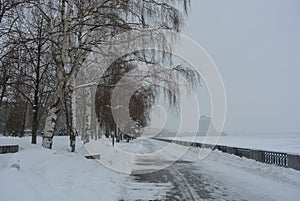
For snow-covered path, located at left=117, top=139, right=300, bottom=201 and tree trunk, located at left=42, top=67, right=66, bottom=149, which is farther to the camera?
tree trunk, located at left=42, top=67, right=66, bottom=149

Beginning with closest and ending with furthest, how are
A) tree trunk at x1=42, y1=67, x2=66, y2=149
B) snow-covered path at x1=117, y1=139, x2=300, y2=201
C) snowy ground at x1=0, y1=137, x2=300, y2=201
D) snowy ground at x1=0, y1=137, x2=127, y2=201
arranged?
1. snowy ground at x1=0, y1=137, x2=127, y2=201
2. snowy ground at x1=0, y1=137, x2=300, y2=201
3. snow-covered path at x1=117, y1=139, x2=300, y2=201
4. tree trunk at x1=42, y1=67, x2=66, y2=149

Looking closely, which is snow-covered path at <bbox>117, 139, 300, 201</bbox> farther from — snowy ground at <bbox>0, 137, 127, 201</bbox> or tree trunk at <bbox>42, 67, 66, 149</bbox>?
tree trunk at <bbox>42, 67, 66, 149</bbox>

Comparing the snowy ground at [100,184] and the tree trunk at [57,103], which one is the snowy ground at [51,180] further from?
the tree trunk at [57,103]

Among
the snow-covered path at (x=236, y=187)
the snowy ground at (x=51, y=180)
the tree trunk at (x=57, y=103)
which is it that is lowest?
the snow-covered path at (x=236, y=187)

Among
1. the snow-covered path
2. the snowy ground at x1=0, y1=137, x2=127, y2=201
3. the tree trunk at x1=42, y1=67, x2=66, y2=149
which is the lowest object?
the snow-covered path

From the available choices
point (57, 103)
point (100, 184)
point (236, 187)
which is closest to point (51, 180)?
point (100, 184)

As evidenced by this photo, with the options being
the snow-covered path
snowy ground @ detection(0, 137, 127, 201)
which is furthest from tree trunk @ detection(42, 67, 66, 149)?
the snow-covered path

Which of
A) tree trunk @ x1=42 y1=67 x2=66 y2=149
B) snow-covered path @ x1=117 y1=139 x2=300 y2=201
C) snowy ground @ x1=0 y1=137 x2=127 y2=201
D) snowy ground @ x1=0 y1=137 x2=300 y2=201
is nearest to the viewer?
snowy ground @ x1=0 y1=137 x2=127 y2=201

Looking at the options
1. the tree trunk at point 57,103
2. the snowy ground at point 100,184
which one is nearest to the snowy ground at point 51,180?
the snowy ground at point 100,184

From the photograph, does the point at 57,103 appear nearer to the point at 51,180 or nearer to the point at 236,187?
the point at 51,180

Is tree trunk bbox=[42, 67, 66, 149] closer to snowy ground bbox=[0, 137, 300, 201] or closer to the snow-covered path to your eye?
snowy ground bbox=[0, 137, 300, 201]

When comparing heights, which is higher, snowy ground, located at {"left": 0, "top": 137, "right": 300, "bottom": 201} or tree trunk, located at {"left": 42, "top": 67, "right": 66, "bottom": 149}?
tree trunk, located at {"left": 42, "top": 67, "right": 66, "bottom": 149}

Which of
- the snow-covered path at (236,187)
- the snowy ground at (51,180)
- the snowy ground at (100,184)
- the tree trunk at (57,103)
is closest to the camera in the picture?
the snowy ground at (51,180)

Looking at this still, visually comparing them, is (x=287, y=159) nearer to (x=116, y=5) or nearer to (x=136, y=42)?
(x=136, y=42)
